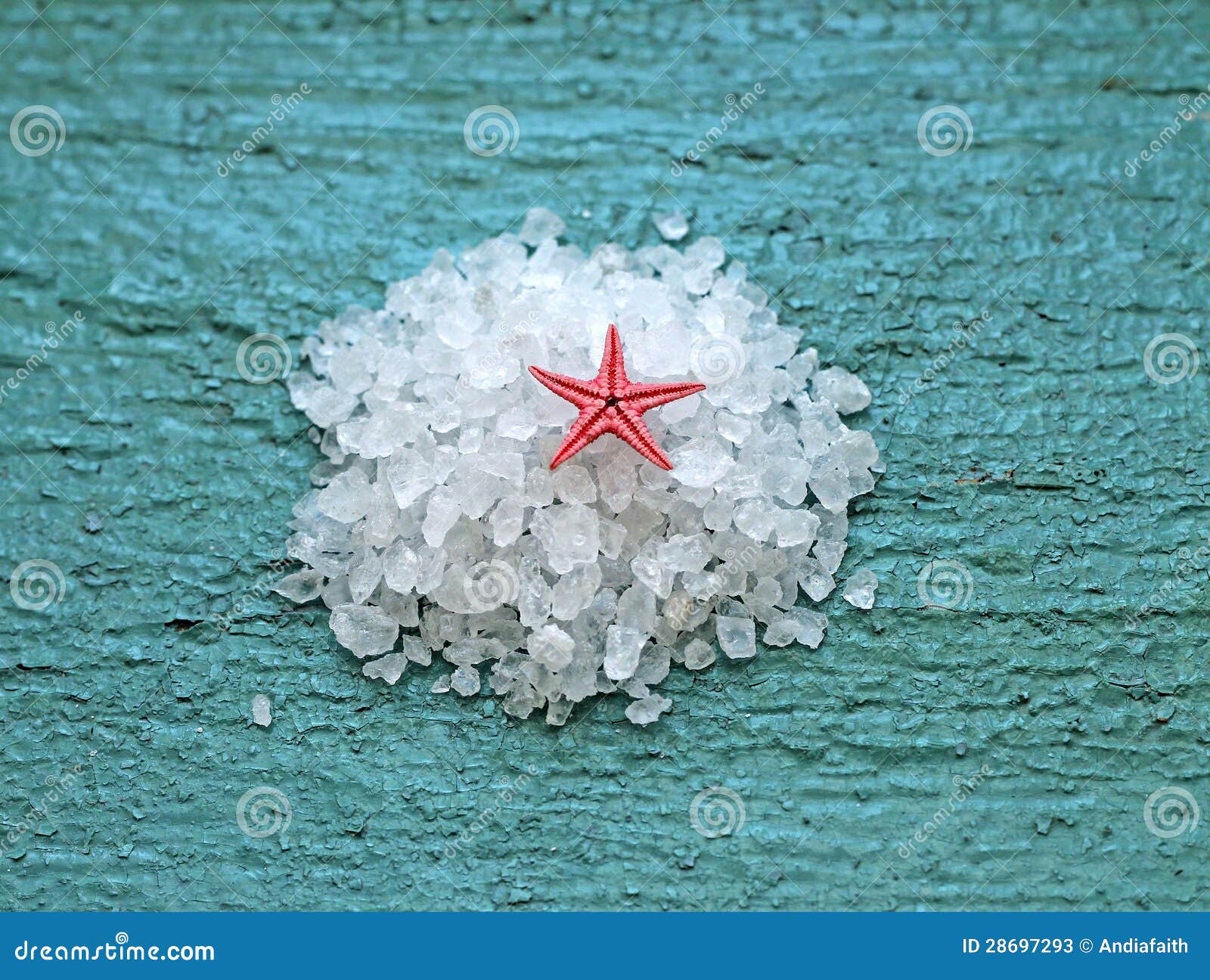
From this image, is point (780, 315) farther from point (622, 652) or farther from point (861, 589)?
point (622, 652)

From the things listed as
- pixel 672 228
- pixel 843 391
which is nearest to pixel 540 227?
pixel 672 228

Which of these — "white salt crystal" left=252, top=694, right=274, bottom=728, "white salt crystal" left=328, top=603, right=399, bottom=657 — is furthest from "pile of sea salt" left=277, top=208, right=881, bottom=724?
"white salt crystal" left=252, top=694, right=274, bottom=728

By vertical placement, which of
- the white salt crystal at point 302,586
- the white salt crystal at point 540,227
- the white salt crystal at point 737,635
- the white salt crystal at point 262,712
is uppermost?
the white salt crystal at point 540,227

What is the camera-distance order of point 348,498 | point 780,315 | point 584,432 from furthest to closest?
point 780,315
point 348,498
point 584,432

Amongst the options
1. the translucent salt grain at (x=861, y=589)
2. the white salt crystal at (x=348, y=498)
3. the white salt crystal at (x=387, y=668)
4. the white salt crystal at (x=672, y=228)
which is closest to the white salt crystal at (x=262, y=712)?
the white salt crystal at (x=387, y=668)

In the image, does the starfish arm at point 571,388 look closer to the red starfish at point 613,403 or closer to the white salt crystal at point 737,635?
the red starfish at point 613,403
